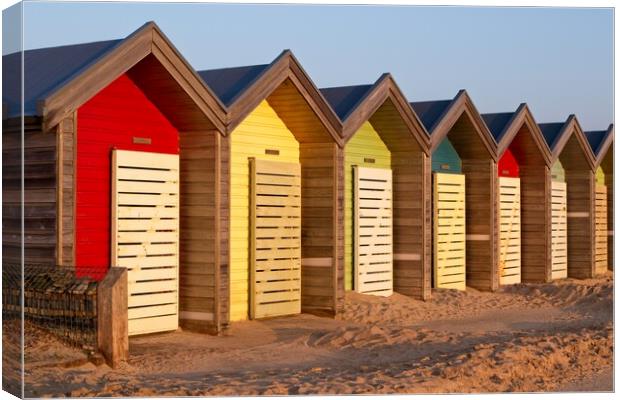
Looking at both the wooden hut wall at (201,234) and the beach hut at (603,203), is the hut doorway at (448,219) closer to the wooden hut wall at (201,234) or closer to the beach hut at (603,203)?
the beach hut at (603,203)

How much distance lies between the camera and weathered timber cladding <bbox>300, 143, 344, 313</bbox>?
1619cm

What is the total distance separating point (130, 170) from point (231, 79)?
2329 mm

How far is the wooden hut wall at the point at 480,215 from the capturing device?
68.6ft

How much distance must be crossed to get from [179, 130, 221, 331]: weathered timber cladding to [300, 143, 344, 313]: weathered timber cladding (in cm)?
271

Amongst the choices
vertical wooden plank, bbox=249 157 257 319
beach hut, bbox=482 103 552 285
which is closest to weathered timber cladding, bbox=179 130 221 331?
vertical wooden plank, bbox=249 157 257 319

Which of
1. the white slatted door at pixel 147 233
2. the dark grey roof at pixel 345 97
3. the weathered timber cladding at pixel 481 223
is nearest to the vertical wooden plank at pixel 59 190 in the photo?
the white slatted door at pixel 147 233

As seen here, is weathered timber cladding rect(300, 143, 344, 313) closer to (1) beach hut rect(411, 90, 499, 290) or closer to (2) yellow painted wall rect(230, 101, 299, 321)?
(2) yellow painted wall rect(230, 101, 299, 321)

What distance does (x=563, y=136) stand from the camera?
74.4ft

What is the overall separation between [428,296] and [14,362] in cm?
1005

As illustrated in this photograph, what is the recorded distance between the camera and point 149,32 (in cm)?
1261

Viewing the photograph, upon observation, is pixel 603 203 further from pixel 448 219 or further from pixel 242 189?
pixel 242 189

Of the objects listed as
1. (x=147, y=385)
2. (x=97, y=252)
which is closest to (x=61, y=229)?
(x=97, y=252)

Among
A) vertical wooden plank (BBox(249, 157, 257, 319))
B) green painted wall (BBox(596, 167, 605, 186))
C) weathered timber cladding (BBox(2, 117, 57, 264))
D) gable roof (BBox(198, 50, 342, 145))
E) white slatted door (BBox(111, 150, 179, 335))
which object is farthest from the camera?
green painted wall (BBox(596, 167, 605, 186))

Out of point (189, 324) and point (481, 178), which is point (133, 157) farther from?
point (481, 178)
